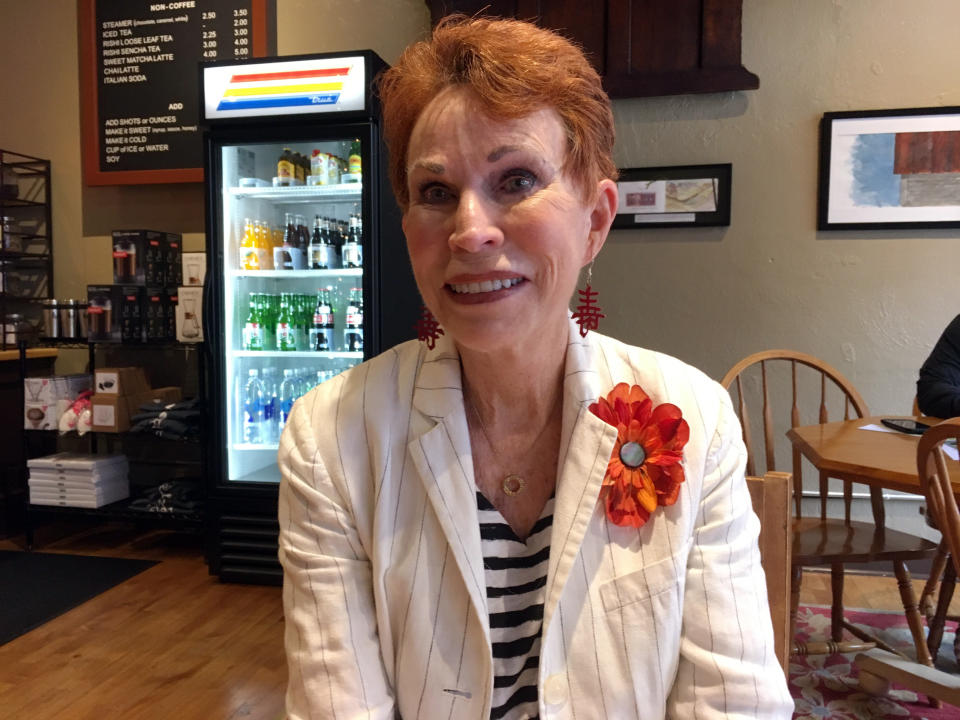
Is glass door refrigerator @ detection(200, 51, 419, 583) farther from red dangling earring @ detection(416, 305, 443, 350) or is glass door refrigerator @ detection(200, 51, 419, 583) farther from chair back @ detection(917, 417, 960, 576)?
chair back @ detection(917, 417, 960, 576)

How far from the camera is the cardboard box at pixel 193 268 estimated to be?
356cm

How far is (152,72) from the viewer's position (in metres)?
3.75

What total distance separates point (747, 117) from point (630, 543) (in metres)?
2.89

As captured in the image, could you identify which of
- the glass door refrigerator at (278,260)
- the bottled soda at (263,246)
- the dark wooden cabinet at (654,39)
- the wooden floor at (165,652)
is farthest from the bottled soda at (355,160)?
the wooden floor at (165,652)

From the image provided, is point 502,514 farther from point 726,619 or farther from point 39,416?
point 39,416

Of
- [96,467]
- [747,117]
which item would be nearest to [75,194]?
[96,467]

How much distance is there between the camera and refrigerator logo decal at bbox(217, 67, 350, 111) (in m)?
2.79

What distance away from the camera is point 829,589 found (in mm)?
3080

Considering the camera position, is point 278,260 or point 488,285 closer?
point 488,285

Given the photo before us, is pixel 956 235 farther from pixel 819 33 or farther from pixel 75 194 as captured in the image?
pixel 75 194

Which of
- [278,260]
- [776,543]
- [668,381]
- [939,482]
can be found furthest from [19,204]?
[939,482]

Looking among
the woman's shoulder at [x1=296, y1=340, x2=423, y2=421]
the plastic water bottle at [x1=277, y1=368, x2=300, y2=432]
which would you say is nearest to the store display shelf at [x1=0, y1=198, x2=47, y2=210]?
the plastic water bottle at [x1=277, y1=368, x2=300, y2=432]

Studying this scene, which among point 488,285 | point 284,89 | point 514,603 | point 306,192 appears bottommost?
point 514,603

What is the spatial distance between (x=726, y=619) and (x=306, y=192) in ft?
8.86
